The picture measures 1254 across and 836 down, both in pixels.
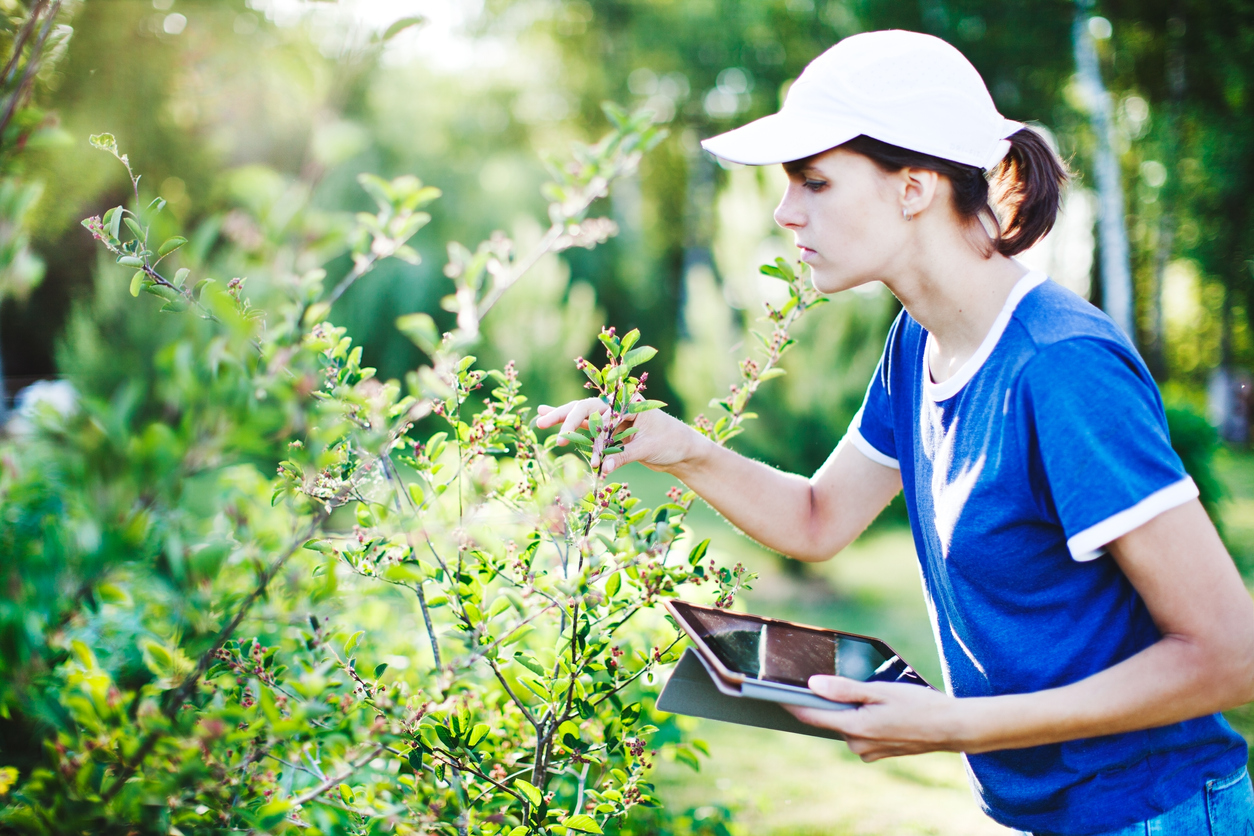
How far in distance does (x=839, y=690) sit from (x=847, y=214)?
81 cm

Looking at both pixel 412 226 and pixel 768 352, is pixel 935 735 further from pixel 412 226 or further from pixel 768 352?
pixel 412 226

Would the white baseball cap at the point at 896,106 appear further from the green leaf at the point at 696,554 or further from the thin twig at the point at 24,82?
the thin twig at the point at 24,82

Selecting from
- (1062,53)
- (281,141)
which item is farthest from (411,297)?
(1062,53)

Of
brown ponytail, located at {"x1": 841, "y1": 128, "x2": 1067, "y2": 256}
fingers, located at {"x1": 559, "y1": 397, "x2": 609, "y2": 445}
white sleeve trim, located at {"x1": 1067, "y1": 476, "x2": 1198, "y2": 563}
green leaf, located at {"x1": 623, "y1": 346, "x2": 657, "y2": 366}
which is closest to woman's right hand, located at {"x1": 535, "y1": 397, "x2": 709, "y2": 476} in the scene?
fingers, located at {"x1": 559, "y1": 397, "x2": 609, "y2": 445}

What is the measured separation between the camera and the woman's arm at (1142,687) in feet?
3.44

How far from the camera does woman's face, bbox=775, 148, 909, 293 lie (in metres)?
1.34

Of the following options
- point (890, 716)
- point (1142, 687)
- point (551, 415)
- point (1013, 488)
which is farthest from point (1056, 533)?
point (551, 415)

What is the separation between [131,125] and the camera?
10.6 m

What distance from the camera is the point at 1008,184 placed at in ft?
4.79

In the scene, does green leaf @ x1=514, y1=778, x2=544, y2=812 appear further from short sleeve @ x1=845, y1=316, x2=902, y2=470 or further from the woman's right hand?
short sleeve @ x1=845, y1=316, x2=902, y2=470

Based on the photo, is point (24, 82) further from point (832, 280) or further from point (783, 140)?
point (832, 280)

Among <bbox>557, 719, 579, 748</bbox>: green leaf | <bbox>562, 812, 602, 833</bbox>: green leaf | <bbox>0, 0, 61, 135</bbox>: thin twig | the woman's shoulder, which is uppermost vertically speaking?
<bbox>0, 0, 61, 135</bbox>: thin twig

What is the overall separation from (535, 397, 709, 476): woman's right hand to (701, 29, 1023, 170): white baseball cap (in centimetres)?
51

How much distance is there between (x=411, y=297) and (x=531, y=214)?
296cm
